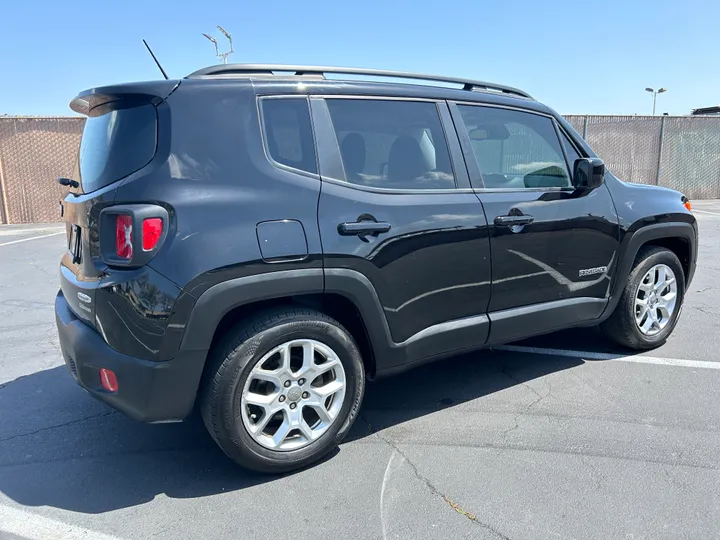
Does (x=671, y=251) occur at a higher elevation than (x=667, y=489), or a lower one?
higher

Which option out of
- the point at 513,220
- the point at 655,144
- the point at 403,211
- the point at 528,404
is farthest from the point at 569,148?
the point at 655,144

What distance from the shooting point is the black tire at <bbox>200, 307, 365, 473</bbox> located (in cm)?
254

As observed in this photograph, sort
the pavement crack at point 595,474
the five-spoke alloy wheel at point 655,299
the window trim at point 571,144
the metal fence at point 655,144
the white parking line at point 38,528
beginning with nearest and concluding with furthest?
the white parking line at point 38,528
the pavement crack at point 595,474
the window trim at point 571,144
the five-spoke alloy wheel at point 655,299
the metal fence at point 655,144

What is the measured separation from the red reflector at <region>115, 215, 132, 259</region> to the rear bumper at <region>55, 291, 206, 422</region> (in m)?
0.45

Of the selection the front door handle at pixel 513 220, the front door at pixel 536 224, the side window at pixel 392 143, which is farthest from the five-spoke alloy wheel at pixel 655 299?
the side window at pixel 392 143

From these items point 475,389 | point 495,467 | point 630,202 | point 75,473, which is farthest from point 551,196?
point 75,473

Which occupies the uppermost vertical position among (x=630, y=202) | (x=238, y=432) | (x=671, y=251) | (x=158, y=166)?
(x=158, y=166)

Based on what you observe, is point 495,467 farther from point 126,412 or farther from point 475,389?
point 126,412

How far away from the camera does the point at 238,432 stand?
8.52 ft

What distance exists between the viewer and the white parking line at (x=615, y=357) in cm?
407

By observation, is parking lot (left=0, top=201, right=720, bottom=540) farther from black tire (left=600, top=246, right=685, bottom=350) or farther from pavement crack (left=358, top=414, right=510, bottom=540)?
black tire (left=600, top=246, right=685, bottom=350)

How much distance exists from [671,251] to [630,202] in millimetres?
715

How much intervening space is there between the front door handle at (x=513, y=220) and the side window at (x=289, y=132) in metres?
1.19

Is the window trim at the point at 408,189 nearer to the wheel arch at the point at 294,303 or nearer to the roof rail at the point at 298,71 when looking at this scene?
the roof rail at the point at 298,71
